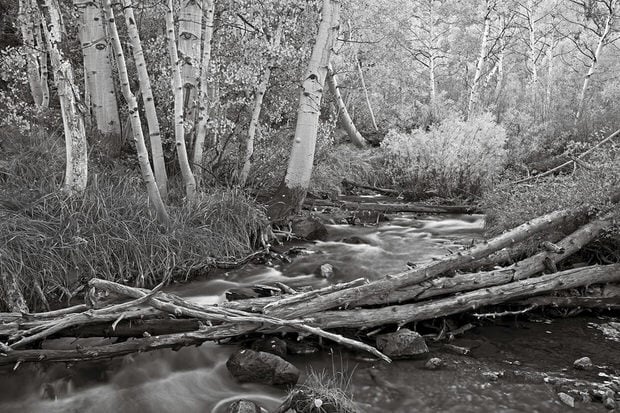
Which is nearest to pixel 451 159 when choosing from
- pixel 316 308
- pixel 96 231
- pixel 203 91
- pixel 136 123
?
pixel 203 91

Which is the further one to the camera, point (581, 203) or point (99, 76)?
point (99, 76)

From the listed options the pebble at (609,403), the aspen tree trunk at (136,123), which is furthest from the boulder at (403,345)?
the aspen tree trunk at (136,123)

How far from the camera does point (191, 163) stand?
809cm

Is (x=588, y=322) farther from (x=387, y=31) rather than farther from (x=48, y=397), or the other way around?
(x=387, y=31)

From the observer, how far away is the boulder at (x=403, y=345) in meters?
4.34

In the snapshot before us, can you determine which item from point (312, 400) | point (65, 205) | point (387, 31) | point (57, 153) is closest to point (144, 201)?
point (65, 205)

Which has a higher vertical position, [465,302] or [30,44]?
[30,44]

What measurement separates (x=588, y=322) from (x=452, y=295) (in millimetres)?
1534

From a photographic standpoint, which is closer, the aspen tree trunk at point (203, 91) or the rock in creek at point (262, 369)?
the rock in creek at point (262, 369)

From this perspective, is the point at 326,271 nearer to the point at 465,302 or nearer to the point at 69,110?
the point at 465,302

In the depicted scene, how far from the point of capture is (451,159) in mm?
11203

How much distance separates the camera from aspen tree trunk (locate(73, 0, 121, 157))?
8125 mm

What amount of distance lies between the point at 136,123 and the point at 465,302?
443 cm

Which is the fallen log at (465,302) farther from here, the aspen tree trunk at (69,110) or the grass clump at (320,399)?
the aspen tree trunk at (69,110)
